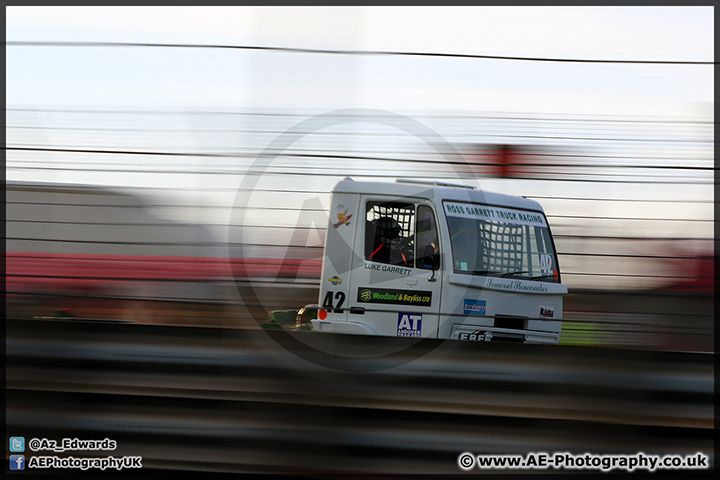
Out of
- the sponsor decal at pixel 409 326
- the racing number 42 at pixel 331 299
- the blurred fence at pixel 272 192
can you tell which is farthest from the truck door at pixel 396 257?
the blurred fence at pixel 272 192

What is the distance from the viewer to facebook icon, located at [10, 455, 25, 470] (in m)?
1.97

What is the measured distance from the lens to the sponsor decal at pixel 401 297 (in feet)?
15.8

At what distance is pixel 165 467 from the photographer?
1.98 metres

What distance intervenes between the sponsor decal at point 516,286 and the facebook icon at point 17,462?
365cm

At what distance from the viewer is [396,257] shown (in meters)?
4.91

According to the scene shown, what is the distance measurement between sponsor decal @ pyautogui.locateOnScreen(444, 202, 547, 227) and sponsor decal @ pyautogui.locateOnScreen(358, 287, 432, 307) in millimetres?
750

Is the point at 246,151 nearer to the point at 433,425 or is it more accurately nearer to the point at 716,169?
the point at 433,425

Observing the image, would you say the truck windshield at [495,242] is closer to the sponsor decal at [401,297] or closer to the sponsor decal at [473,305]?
the sponsor decal at [473,305]

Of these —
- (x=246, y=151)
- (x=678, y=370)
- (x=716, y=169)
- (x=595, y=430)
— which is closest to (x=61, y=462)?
(x=246, y=151)

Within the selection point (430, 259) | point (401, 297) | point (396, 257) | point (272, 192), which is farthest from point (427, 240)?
point (272, 192)

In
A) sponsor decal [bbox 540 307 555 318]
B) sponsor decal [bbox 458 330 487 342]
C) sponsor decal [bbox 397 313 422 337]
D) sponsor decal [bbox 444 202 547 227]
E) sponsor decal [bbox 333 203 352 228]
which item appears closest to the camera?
sponsor decal [bbox 397 313 422 337]

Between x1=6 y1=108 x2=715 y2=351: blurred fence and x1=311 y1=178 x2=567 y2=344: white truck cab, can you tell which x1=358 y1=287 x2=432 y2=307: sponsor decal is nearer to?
x1=311 y1=178 x2=567 y2=344: white truck cab

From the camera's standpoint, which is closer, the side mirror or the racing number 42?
the racing number 42

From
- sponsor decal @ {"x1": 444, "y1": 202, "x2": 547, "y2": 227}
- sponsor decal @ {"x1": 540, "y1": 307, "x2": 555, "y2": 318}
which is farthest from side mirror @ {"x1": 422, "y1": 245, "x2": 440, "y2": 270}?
sponsor decal @ {"x1": 540, "y1": 307, "x2": 555, "y2": 318}
